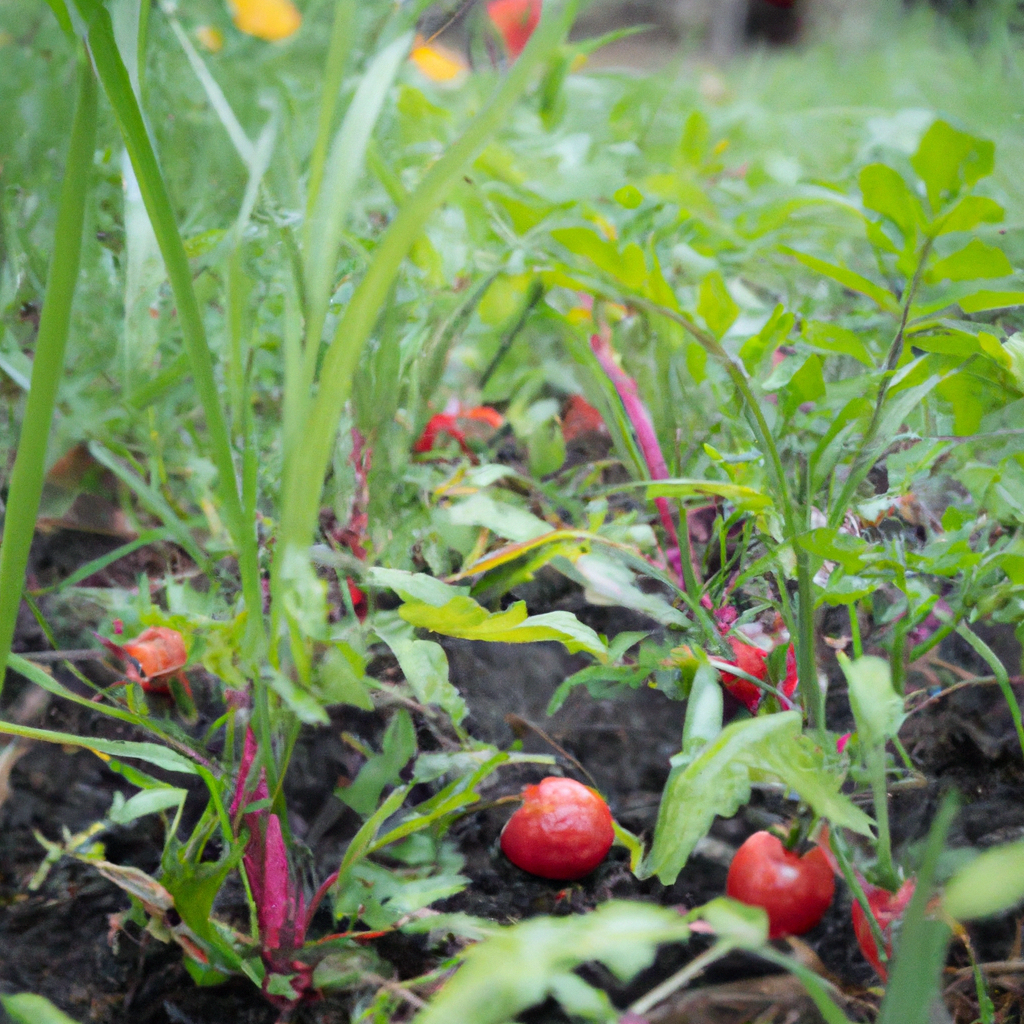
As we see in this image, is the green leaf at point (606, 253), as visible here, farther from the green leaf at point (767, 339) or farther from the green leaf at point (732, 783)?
the green leaf at point (732, 783)

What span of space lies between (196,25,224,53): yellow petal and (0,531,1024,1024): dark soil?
94cm

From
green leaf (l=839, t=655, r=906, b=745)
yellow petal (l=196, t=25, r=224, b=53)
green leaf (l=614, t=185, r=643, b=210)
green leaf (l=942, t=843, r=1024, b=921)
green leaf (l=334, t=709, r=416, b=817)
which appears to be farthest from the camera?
yellow petal (l=196, t=25, r=224, b=53)

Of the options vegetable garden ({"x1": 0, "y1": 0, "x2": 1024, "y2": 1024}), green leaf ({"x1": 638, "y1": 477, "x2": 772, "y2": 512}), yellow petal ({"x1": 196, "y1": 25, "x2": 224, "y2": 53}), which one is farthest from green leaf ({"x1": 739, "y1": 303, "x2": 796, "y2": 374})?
yellow petal ({"x1": 196, "y1": 25, "x2": 224, "y2": 53})

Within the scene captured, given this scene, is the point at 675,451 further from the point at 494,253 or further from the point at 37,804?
the point at 37,804

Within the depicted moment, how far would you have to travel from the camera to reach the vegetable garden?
13.6 inches

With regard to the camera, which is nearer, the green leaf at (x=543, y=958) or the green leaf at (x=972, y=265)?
the green leaf at (x=543, y=958)

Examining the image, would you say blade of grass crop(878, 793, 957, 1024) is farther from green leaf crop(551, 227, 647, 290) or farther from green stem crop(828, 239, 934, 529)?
green leaf crop(551, 227, 647, 290)

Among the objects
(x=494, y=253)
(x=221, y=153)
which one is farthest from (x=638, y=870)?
(x=221, y=153)

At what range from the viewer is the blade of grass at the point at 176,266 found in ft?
1.14

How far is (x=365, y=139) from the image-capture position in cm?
33

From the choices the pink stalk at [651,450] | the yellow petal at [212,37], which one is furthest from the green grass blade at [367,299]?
the yellow petal at [212,37]

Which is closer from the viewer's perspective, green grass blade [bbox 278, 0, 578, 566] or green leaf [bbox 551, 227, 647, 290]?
green grass blade [bbox 278, 0, 578, 566]

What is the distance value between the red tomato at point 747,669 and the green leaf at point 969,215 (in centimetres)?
26

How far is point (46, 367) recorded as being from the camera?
378 millimetres
